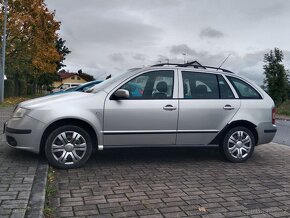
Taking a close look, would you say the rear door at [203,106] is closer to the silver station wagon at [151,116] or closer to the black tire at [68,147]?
the silver station wagon at [151,116]

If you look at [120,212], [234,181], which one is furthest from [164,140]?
[120,212]

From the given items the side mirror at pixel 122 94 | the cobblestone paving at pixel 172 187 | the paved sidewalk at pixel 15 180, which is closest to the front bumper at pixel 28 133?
the paved sidewalk at pixel 15 180

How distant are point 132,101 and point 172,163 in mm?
1416

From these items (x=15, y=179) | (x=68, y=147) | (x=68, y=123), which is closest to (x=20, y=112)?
(x=68, y=123)

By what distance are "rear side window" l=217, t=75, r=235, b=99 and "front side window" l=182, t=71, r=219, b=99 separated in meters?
0.09

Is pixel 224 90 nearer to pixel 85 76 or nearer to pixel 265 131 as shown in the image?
pixel 265 131

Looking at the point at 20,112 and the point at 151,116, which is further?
the point at 151,116

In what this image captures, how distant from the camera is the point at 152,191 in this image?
528cm

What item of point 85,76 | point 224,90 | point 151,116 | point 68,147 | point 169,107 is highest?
point 85,76

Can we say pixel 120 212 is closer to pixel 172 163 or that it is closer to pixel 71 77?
pixel 172 163

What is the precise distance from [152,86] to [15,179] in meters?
2.71

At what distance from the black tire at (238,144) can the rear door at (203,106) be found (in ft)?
0.88

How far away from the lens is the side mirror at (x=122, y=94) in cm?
641

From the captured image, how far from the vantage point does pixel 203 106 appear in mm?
6977
